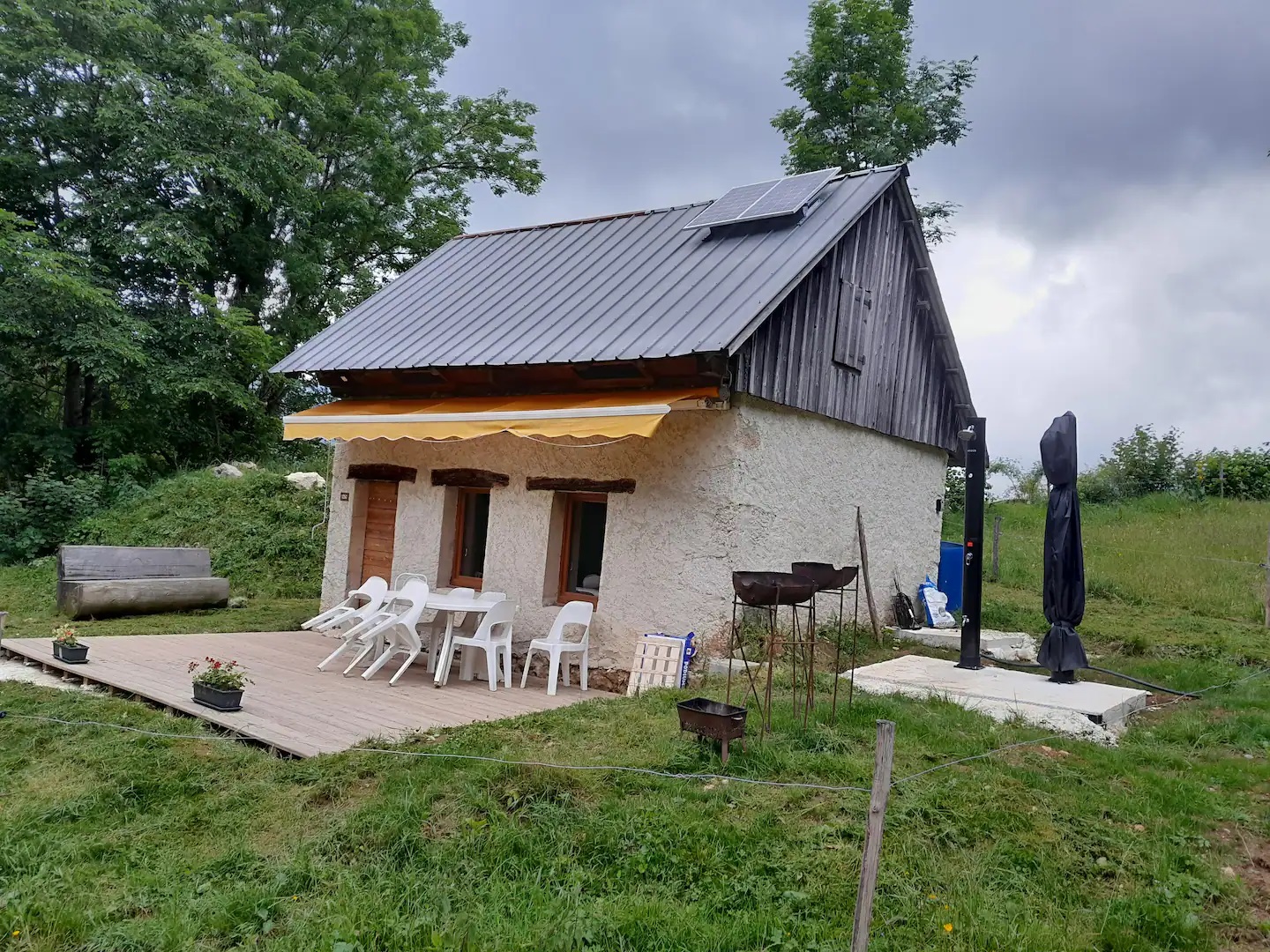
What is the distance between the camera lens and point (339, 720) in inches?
259

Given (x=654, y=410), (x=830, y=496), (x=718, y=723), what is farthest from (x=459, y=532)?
(x=718, y=723)

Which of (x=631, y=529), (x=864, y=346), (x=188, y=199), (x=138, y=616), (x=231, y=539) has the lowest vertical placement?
(x=138, y=616)

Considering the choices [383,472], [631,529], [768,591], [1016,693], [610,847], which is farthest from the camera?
[383,472]

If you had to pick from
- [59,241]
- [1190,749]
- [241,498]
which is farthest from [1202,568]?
[59,241]

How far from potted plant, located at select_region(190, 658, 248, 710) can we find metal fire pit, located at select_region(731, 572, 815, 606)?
392 centimetres

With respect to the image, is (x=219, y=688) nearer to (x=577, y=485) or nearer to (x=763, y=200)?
(x=577, y=485)

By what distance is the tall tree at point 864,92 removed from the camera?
20.8 meters

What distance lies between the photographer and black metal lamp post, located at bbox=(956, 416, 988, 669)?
8344 mm

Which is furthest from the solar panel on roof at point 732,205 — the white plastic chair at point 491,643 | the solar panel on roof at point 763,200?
the white plastic chair at point 491,643

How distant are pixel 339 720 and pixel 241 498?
458 inches

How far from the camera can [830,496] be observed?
988cm

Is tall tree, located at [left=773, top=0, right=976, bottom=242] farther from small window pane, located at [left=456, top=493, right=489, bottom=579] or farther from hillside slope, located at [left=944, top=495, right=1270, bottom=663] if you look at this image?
small window pane, located at [left=456, top=493, right=489, bottom=579]

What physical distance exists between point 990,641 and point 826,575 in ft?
15.9

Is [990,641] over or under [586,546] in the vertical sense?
under
